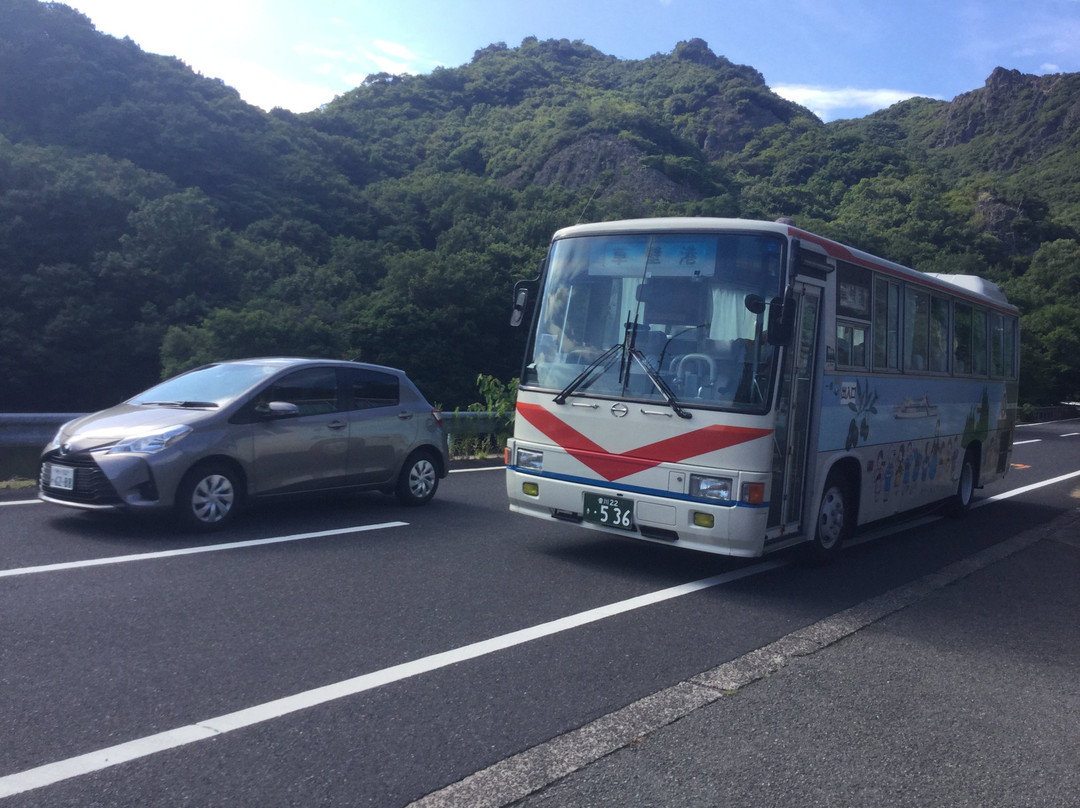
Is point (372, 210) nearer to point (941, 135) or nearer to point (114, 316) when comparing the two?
point (114, 316)

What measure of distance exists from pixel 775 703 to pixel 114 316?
46012 millimetres

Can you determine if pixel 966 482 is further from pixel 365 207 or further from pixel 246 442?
pixel 365 207

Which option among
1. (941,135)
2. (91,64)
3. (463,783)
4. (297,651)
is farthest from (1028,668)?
(941,135)

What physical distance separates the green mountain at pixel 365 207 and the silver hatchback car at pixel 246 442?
1185 inches

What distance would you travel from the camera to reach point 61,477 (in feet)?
25.5

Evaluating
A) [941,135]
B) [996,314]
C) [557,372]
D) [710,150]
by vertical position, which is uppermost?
[941,135]

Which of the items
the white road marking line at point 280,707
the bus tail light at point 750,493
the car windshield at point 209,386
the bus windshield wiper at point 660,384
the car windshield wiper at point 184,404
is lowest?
the white road marking line at point 280,707

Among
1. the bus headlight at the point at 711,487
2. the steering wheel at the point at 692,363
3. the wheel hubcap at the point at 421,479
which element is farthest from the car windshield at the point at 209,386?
the bus headlight at the point at 711,487

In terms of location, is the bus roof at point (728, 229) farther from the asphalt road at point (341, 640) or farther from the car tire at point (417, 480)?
the car tire at point (417, 480)

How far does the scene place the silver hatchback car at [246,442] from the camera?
7672 millimetres

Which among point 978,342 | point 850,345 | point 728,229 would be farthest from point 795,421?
point 978,342

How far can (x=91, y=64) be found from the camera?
63062 millimetres

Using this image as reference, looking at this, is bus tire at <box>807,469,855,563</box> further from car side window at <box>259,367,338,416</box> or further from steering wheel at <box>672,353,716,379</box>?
car side window at <box>259,367,338,416</box>

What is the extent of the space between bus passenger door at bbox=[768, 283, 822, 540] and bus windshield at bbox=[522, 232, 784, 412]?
0.40 m
